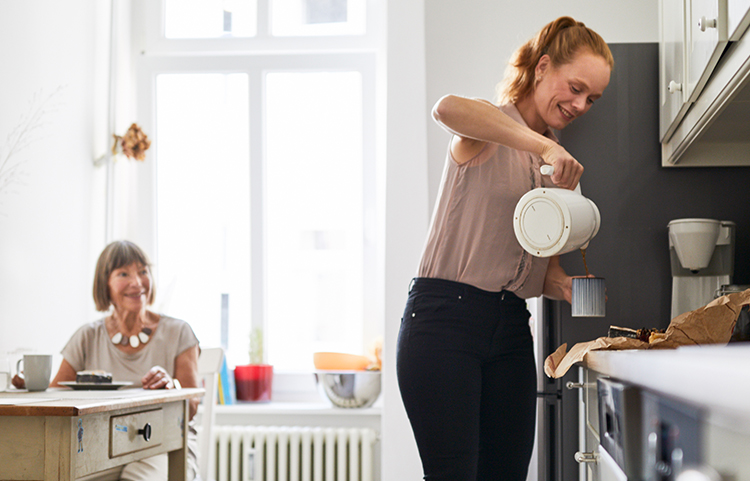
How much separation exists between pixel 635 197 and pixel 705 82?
58cm

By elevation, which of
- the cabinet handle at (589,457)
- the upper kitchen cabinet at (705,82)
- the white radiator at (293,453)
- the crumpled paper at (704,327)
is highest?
the upper kitchen cabinet at (705,82)

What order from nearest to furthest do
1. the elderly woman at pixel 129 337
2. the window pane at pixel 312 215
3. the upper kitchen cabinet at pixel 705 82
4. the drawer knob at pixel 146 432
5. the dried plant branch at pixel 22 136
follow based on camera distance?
the upper kitchen cabinet at pixel 705 82, the drawer knob at pixel 146 432, the elderly woman at pixel 129 337, the dried plant branch at pixel 22 136, the window pane at pixel 312 215

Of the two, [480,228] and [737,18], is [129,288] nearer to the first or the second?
[480,228]

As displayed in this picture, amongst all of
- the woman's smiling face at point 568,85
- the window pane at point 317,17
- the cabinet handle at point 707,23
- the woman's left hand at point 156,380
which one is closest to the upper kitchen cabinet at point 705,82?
the cabinet handle at point 707,23

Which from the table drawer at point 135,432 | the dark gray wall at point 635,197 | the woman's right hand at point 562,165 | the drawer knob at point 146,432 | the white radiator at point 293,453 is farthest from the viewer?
the white radiator at point 293,453

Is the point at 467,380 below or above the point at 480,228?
below

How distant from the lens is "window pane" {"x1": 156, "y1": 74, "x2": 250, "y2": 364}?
3.21 meters

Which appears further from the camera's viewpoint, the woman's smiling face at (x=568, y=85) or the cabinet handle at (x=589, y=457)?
the woman's smiling face at (x=568, y=85)

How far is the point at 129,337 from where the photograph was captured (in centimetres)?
226

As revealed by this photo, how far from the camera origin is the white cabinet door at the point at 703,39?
3.56ft

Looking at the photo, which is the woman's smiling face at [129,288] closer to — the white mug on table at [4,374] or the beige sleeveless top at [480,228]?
the white mug on table at [4,374]

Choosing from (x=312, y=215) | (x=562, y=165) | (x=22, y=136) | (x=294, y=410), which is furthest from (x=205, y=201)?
(x=562, y=165)

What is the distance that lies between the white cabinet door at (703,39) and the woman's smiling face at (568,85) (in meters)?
0.16

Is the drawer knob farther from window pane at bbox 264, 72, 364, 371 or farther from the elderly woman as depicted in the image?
window pane at bbox 264, 72, 364, 371
